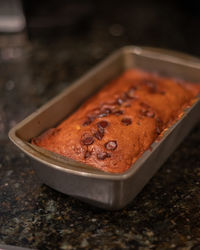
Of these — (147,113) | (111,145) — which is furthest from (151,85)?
(111,145)

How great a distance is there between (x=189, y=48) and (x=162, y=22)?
0.44 metres

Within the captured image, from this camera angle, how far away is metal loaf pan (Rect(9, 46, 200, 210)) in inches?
40.5

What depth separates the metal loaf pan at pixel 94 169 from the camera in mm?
1028

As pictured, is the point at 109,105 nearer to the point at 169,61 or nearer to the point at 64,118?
the point at 64,118

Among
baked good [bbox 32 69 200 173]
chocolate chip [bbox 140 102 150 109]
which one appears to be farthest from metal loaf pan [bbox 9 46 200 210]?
chocolate chip [bbox 140 102 150 109]

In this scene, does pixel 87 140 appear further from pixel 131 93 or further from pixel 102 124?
pixel 131 93

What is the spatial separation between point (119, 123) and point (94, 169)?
0.84 feet

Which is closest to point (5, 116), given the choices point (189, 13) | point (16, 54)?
point (16, 54)

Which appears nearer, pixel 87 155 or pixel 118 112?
pixel 87 155

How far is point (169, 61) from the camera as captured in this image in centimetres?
167

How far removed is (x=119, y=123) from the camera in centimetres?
125

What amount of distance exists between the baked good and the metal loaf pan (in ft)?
0.17

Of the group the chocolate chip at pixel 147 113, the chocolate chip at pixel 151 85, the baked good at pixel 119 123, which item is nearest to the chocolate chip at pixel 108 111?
the baked good at pixel 119 123

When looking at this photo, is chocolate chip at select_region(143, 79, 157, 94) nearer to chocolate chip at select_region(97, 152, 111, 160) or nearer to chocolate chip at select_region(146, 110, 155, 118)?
chocolate chip at select_region(146, 110, 155, 118)
